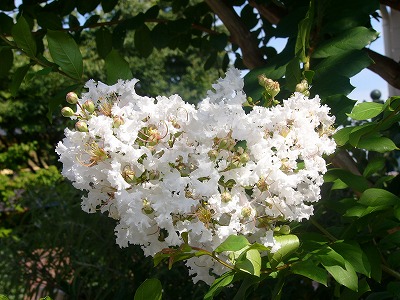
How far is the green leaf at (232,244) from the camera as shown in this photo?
0.62m

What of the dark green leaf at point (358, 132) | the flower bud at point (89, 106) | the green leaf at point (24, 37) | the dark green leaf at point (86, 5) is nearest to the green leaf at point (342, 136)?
the dark green leaf at point (358, 132)

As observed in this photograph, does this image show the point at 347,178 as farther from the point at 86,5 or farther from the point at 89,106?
the point at 86,5

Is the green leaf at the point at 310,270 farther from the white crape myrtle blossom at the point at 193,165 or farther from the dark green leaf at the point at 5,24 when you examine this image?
the dark green leaf at the point at 5,24

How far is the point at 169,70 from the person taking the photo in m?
9.89

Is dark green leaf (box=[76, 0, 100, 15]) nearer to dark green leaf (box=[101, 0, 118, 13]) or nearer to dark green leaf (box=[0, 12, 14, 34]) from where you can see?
dark green leaf (box=[101, 0, 118, 13])

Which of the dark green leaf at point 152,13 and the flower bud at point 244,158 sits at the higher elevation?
the dark green leaf at point 152,13

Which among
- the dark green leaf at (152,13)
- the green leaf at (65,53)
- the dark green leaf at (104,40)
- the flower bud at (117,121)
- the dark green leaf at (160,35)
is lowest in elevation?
the flower bud at (117,121)

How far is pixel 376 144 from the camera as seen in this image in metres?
0.77

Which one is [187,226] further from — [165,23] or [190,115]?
[165,23]

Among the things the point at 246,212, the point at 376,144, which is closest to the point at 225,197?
the point at 246,212

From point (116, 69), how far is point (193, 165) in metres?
0.24

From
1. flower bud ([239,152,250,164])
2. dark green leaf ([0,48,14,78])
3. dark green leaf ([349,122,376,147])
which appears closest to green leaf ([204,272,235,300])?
flower bud ([239,152,250,164])

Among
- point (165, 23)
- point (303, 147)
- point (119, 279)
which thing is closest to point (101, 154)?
point (303, 147)

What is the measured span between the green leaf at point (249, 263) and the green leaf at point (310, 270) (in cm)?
7
